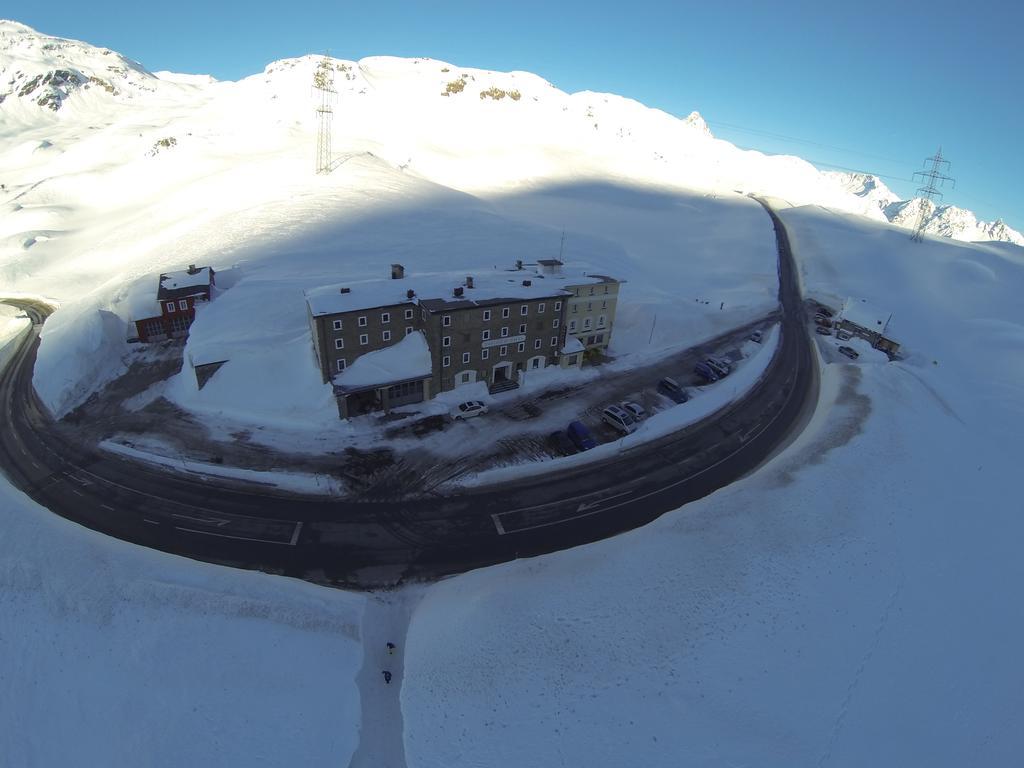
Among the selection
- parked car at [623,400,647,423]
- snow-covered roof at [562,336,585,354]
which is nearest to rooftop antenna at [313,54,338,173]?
snow-covered roof at [562,336,585,354]

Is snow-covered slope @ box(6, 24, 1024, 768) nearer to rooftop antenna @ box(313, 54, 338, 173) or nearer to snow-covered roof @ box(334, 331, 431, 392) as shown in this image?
snow-covered roof @ box(334, 331, 431, 392)

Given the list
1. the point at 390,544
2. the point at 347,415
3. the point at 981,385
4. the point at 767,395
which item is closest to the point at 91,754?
the point at 390,544

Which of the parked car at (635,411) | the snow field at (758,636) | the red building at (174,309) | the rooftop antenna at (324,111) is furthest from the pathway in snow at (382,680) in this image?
the rooftop antenna at (324,111)

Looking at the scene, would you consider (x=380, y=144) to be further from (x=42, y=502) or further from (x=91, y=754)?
(x=91, y=754)

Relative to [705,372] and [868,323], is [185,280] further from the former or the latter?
[868,323]

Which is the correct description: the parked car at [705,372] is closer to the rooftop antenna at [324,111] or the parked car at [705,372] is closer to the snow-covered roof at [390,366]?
the snow-covered roof at [390,366]

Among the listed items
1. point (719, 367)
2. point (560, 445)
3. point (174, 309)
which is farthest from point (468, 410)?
point (174, 309)
